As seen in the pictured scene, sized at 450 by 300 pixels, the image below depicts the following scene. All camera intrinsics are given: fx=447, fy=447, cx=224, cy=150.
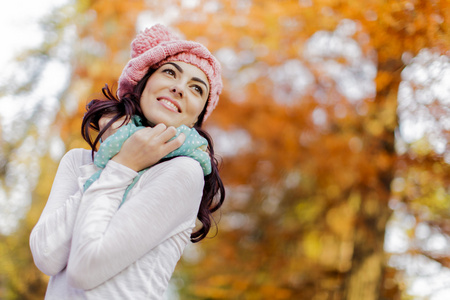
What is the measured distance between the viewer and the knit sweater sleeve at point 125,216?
1109mm

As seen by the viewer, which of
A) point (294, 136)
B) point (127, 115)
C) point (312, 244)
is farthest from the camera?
point (312, 244)

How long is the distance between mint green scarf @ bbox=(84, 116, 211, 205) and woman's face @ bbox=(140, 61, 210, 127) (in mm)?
102

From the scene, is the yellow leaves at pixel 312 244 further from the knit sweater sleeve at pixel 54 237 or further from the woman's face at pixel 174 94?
the knit sweater sleeve at pixel 54 237

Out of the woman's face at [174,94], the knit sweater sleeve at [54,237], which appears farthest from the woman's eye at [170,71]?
the knit sweater sleeve at [54,237]

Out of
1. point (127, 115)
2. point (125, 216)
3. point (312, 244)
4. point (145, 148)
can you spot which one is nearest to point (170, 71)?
point (127, 115)

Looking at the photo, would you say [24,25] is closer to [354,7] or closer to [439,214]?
[354,7]

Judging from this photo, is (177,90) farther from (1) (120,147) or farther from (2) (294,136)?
(2) (294,136)

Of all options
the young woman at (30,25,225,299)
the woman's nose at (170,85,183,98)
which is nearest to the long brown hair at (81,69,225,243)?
the young woman at (30,25,225,299)

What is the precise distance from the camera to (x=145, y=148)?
1.27m

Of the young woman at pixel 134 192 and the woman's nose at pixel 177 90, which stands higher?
the woman's nose at pixel 177 90

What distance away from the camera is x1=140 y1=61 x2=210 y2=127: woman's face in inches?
57.5

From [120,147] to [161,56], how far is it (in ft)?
1.35

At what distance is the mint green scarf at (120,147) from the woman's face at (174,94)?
102mm

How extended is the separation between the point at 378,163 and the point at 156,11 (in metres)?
3.20
